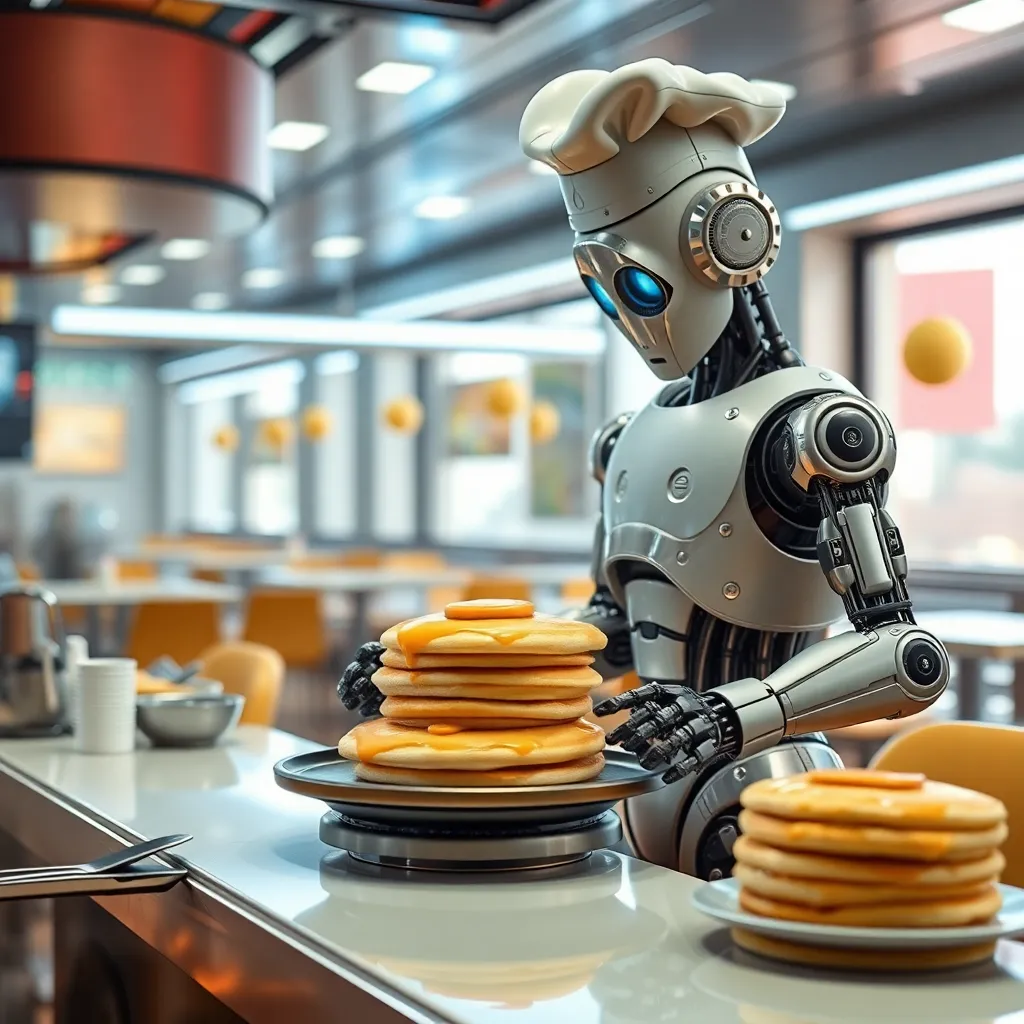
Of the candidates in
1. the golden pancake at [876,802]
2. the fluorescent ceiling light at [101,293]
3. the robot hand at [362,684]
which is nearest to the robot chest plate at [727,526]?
the robot hand at [362,684]

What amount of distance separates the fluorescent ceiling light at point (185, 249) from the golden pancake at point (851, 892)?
A: 8857 mm

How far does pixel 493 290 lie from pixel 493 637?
8.28m

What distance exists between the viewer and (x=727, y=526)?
5.79ft

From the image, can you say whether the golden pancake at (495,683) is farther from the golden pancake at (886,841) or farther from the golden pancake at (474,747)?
the golden pancake at (886,841)

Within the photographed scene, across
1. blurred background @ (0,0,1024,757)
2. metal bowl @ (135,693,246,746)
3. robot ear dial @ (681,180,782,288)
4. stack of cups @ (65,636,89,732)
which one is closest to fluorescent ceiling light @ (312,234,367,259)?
blurred background @ (0,0,1024,757)

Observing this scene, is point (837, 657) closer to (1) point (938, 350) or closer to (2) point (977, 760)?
(2) point (977, 760)

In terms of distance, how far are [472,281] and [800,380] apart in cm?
811

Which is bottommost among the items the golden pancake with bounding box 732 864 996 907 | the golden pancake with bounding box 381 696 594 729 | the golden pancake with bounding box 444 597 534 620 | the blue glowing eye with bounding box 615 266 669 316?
the golden pancake with bounding box 732 864 996 907

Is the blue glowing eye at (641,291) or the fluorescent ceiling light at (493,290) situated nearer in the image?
the blue glowing eye at (641,291)

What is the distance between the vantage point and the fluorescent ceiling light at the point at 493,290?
8.82 m

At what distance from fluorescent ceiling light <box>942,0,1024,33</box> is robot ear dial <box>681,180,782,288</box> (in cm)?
353

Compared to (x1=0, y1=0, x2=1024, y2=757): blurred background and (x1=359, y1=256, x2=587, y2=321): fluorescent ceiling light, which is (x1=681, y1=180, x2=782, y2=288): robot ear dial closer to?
(x1=0, y1=0, x2=1024, y2=757): blurred background

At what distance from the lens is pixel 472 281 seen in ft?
32.0

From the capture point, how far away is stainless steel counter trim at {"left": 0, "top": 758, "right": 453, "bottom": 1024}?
1060 millimetres
